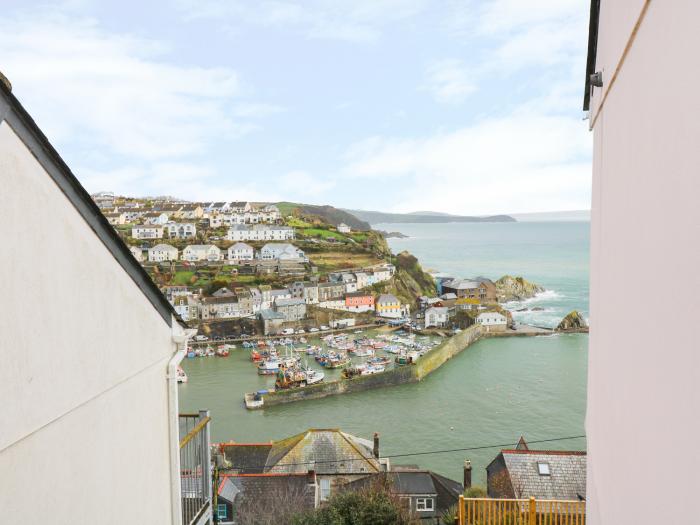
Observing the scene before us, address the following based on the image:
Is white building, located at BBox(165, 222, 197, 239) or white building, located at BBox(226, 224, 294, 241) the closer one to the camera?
white building, located at BBox(226, 224, 294, 241)

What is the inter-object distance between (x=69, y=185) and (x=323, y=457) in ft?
34.8

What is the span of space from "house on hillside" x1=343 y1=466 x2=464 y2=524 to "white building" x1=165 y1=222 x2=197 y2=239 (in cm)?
3978

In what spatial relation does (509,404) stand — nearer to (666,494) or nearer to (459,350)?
(459,350)

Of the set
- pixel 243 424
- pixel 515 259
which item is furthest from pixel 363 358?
pixel 515 259

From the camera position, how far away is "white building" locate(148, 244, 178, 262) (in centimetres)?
4012

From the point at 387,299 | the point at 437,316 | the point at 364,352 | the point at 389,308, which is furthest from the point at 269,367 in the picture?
the point at 387,299

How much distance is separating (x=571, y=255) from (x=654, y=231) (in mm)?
80841

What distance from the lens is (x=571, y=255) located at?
249 ft

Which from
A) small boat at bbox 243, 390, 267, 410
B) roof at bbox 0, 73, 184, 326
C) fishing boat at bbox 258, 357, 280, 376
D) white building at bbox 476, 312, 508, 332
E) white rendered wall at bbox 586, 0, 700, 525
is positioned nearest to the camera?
white rendered wall at bbox 586, 0, 700, 525

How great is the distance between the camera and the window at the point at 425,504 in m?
9.60

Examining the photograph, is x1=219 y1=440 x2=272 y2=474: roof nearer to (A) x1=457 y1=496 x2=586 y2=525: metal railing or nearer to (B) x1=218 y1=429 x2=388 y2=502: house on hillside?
(B) x1=218 y1=429 x2=388 y2=502: house on hillside

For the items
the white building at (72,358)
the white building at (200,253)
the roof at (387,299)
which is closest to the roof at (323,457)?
the white building at (72,358)

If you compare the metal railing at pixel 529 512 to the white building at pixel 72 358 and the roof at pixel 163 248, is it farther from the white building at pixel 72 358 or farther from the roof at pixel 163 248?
the roof at pixel 163 248

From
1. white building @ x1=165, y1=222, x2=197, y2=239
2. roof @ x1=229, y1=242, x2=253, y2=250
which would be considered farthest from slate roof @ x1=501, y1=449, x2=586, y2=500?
white building @ x1=165, y1=222, x2=197, y2=239
